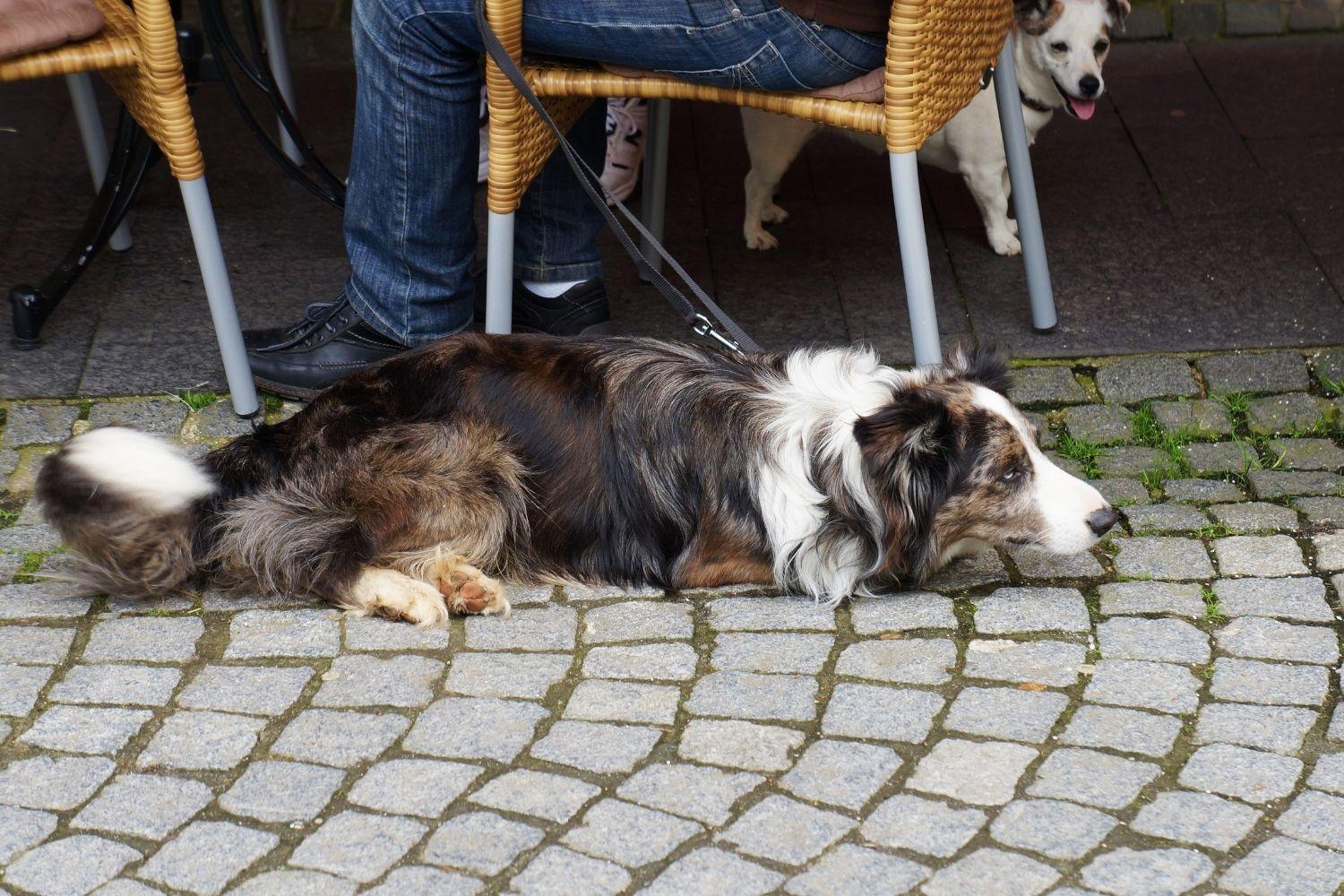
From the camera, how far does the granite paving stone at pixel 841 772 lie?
2.52m

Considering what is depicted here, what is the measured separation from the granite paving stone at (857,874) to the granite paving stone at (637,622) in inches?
28.1

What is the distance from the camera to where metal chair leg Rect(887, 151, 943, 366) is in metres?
3.36

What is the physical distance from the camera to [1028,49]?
191 inches

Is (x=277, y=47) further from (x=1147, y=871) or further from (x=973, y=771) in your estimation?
(x=1147, y=871)

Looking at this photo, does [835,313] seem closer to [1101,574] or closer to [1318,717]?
[1101,574]

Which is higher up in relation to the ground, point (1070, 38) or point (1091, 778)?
point (1070, 38)

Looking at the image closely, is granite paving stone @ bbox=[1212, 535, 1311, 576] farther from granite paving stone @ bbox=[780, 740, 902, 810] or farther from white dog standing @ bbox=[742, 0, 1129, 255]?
white dog standing @ bbox=[742, 0, 1129, 255]

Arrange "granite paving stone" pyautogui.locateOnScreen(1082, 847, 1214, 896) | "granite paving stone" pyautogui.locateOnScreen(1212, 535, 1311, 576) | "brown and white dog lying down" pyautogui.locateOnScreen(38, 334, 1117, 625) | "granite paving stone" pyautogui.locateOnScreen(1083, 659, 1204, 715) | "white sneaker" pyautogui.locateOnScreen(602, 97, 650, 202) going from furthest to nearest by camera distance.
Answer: "white sneaker" pyautogui.locateOnScreen(602, 97, 650, 202) < "granite paving stone" pyautogui.locateOnScreen(1212, 535, 1311, 576) < "brown and white dog lying down" pyautogui.locateOnScreen(38, 334, 1117, 625) < "granite paving stone" pyautogui.locateOnScreen(1083, 659, 1204, 715) < "granite paving stone" pyautogui.locateOnScreen(1082, 847, 1214, 896)

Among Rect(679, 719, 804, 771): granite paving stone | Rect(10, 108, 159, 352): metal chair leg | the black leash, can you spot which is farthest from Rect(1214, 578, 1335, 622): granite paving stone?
Rect(10, 108, 159, 352): metal chair leg

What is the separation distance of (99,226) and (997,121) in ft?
8.72

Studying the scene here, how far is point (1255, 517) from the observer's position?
11.0ft

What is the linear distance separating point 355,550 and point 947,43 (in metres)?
1.70

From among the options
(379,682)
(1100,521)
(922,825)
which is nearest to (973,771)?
(922,825)

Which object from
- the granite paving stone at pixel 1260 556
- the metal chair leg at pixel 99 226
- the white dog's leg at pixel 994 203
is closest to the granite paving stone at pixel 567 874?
the granite paving stone at pixel 1260 556
